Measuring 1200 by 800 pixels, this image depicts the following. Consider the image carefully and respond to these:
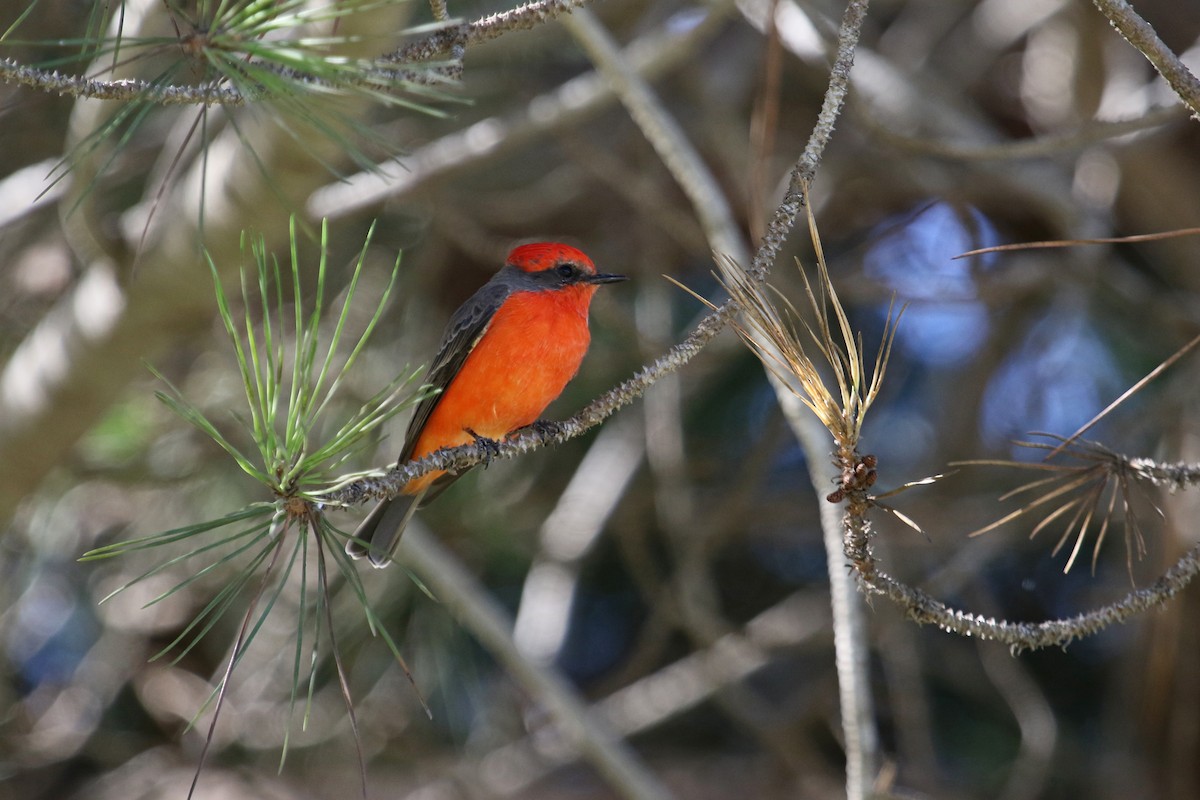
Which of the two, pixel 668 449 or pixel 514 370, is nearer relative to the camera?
pixel 514 370

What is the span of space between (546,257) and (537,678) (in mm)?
1479

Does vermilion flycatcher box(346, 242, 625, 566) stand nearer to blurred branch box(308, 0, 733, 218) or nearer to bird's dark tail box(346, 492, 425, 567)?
bird's dark tail box(346, 492, 425, 567)

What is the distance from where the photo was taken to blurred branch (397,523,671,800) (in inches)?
145

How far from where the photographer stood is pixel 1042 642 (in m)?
1.98

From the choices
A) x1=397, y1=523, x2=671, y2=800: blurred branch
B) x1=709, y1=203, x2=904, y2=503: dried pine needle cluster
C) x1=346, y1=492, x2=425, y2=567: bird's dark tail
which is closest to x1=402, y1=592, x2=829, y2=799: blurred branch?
x1=397, y1=523, x2=671, y2=800: blurred branch

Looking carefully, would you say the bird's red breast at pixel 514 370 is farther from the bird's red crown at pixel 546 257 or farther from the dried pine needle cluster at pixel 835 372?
the dried pine needle cluster at pixel 835 372

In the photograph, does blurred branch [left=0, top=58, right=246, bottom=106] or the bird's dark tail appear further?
the bird's dark tail

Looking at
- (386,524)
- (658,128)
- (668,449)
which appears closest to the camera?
(658,128)

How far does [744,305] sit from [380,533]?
85.1 inches

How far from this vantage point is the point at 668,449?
5.05m

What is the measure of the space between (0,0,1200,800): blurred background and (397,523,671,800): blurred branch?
74cm

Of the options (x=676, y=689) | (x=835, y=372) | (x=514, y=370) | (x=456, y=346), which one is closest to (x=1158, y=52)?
(x=835, y=372)

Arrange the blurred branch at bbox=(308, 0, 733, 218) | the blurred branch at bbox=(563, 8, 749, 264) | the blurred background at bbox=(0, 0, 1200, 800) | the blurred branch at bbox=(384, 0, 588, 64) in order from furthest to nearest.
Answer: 1. the blurred background at bbox=(0, 0, 1200, 800)
2. the blurred branch at bbox=(308, 0, 733, 218)
3. the blurred branch at bbox=(563, 8, 749, 264)
4. the blurred branch at bbox=(384, 0, 588, 64)

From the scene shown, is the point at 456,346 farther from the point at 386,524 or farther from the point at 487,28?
the point at 487,28
